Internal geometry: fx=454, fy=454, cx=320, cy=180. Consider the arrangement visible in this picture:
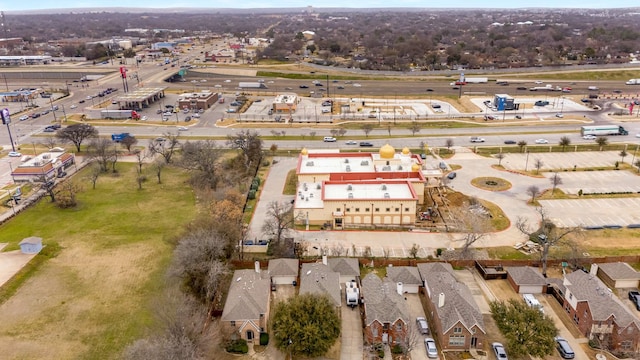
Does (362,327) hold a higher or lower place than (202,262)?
lower

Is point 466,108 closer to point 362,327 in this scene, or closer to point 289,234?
point 289,234

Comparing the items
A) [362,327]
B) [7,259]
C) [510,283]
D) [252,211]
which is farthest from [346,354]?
[7,259]

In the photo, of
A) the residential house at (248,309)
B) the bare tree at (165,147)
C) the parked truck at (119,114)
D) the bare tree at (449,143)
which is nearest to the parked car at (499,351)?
the residential house at (248,309)

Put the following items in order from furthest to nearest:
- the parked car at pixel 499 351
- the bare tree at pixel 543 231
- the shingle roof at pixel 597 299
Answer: the bare tree at pixel 543 231, the shingle roof at pixel 597 299, the parked car at pixel 499 351

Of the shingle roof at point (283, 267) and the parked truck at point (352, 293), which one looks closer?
the parked truck at point (352, 293)

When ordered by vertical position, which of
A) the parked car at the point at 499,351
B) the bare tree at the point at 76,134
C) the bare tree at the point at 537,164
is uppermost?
the bare tree at the point at 76,134

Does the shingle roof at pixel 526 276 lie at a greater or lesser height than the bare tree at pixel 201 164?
lesser

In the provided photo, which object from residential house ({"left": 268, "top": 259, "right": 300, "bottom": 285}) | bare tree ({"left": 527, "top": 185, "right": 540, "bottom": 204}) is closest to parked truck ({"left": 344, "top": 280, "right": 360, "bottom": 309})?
residential house ({"left": 268, "top": 259, "right": 300, "bottom": 285})

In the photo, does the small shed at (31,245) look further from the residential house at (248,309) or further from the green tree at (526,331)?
the green tree at (526,331)
